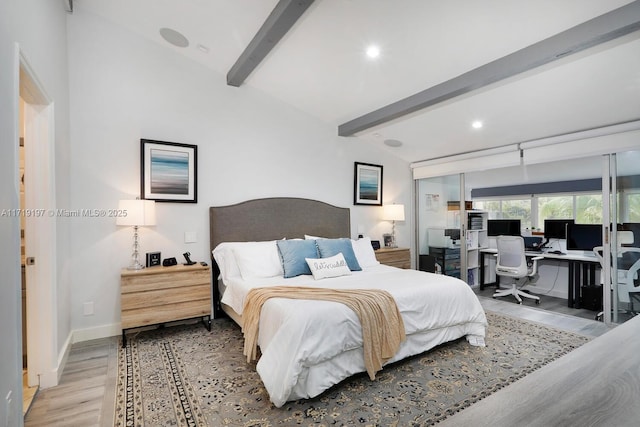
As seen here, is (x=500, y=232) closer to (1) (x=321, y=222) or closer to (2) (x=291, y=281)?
→ (1) (x=321, y=222)

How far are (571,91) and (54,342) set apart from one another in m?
5.01

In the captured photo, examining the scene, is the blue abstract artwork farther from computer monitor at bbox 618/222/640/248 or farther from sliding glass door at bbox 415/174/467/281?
computer monitor at bbox 618/222/640/248

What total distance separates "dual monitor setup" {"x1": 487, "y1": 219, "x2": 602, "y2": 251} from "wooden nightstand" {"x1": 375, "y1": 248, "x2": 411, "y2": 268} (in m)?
1.78

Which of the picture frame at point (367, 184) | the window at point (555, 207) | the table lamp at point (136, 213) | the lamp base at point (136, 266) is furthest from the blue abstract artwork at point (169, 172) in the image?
the window at point (555, 207)

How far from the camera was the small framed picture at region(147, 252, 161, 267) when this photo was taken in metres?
3.40

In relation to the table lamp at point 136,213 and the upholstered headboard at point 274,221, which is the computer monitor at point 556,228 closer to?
the upholstered headboard at point 274,221

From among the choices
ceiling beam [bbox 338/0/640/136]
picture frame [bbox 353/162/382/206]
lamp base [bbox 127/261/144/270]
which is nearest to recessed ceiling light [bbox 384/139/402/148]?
picture frame [bbox 353/162/382/206]

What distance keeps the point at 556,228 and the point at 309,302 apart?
16.1ft

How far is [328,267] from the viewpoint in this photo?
3.40 meters

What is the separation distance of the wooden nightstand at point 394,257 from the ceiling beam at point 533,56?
203 centimetres

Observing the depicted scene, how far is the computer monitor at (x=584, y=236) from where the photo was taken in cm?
422

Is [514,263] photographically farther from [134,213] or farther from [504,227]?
[134,213]

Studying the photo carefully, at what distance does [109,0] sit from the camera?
10.2 ft

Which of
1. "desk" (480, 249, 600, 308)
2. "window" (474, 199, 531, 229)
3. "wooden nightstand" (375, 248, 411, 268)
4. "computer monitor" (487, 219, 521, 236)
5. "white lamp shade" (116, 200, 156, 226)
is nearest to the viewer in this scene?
"white lamp shade" (116, 200, 156, 226)
